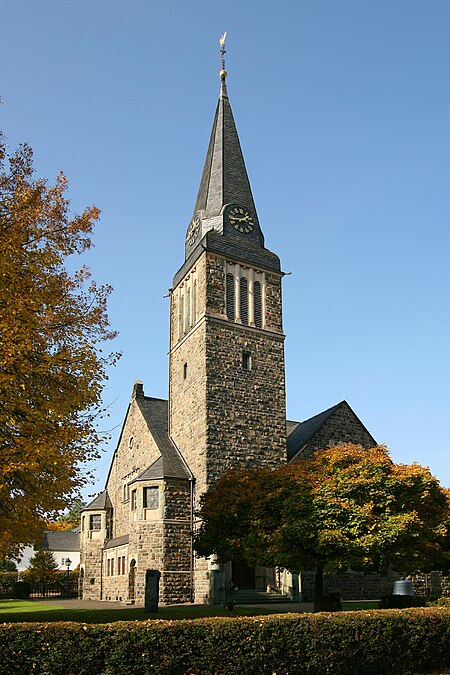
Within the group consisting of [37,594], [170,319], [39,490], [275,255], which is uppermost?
[275,255]

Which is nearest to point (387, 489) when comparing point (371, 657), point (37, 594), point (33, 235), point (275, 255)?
point (371, 657)

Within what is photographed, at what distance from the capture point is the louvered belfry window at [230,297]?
32.1 meters

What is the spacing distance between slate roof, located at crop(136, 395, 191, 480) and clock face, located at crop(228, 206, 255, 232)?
439 inches

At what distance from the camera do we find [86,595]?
37.8m

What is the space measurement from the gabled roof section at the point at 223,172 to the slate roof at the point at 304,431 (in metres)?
11.8

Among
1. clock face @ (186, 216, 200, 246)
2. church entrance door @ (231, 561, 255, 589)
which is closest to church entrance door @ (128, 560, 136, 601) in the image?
church entrance door @ (231, 561, 255, 589)

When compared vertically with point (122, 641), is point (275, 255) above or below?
above

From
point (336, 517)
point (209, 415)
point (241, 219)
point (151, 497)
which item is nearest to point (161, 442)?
point (151, 497)

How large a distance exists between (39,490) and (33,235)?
5.89 metres

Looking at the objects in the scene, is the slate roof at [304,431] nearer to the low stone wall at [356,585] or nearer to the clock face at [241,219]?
the low stone wall at [356,585]

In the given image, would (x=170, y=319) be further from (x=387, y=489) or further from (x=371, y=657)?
(x=371, y=657)

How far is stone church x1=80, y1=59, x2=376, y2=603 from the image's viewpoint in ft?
94.1

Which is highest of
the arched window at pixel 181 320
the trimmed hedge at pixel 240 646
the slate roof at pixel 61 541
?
the arched window at pixel 181 320

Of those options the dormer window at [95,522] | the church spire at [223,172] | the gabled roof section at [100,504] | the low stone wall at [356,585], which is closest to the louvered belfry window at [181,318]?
the church spire at [223,172]
